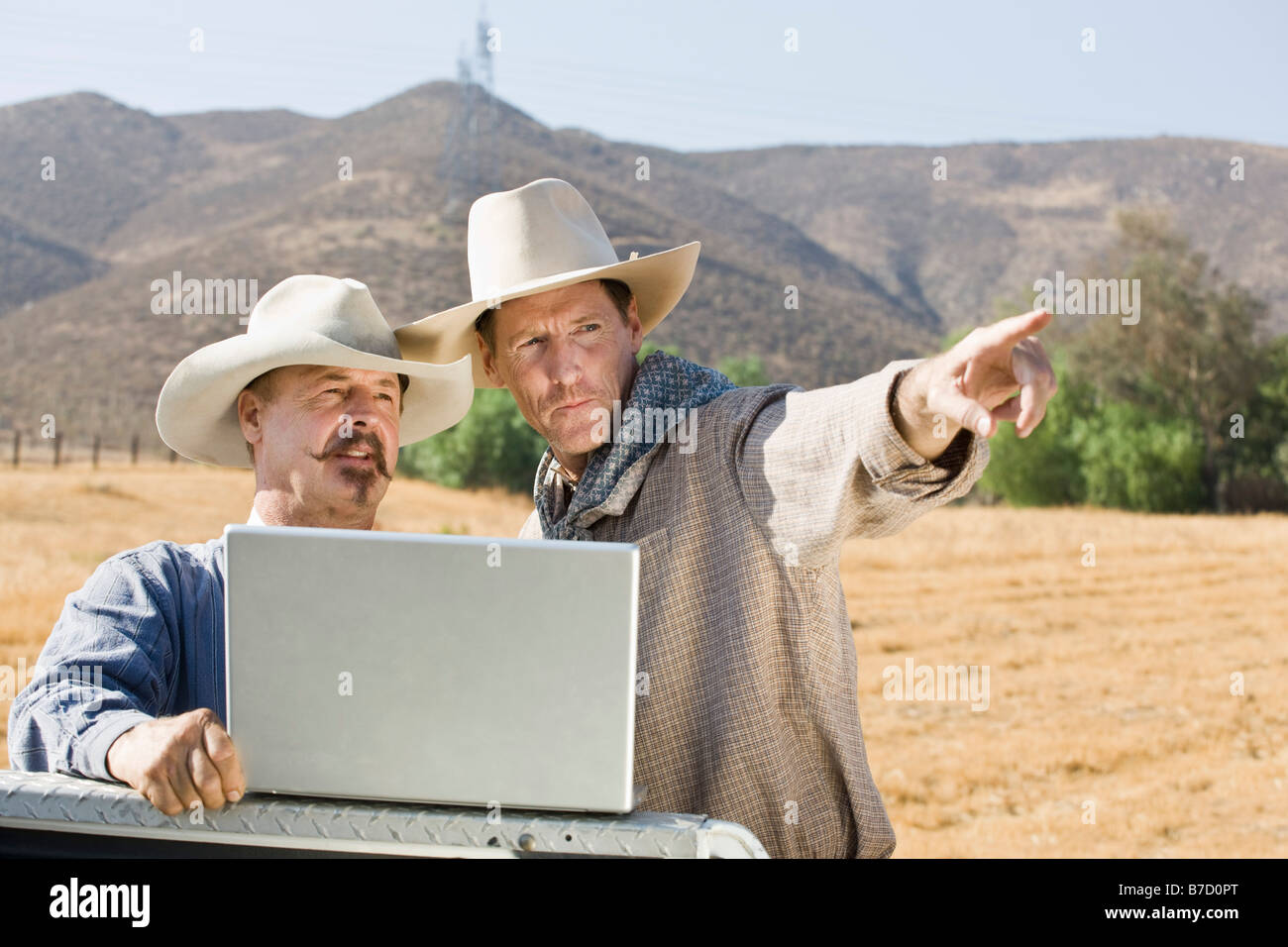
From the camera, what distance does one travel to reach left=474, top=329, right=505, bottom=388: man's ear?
349 centimetres

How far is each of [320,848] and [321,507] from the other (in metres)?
1.30

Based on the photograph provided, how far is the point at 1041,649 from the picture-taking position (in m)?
19.7

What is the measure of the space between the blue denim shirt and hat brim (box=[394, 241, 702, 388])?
32.8 inches

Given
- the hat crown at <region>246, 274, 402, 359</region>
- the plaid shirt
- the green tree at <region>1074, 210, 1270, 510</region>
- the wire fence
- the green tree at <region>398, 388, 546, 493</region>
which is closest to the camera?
the plaid shirt

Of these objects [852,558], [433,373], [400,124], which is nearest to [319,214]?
[400,124]

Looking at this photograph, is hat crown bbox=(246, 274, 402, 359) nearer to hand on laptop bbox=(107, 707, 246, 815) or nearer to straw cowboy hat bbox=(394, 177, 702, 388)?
straw cowboy hat bbox=(394, 177, 702, 388)

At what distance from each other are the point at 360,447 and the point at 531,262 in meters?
0.71

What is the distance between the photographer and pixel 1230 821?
10.7m

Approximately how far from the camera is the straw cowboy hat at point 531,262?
3.28 m

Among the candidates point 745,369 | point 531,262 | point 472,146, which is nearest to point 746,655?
point 531,262

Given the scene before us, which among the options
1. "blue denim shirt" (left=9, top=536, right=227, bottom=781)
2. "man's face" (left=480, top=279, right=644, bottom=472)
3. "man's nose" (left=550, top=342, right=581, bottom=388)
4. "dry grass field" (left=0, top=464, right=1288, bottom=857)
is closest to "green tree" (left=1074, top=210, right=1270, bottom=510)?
"dry grass field" (left=0, top=464, right=1288, bottom=857)

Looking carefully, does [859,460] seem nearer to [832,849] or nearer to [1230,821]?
[832,849]

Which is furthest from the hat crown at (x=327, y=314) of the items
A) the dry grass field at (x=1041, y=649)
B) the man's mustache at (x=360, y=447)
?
the dry grass field at (x=1041, y=649)

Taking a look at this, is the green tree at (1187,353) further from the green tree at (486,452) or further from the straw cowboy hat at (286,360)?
the straw cowboy hat at (286,360)
